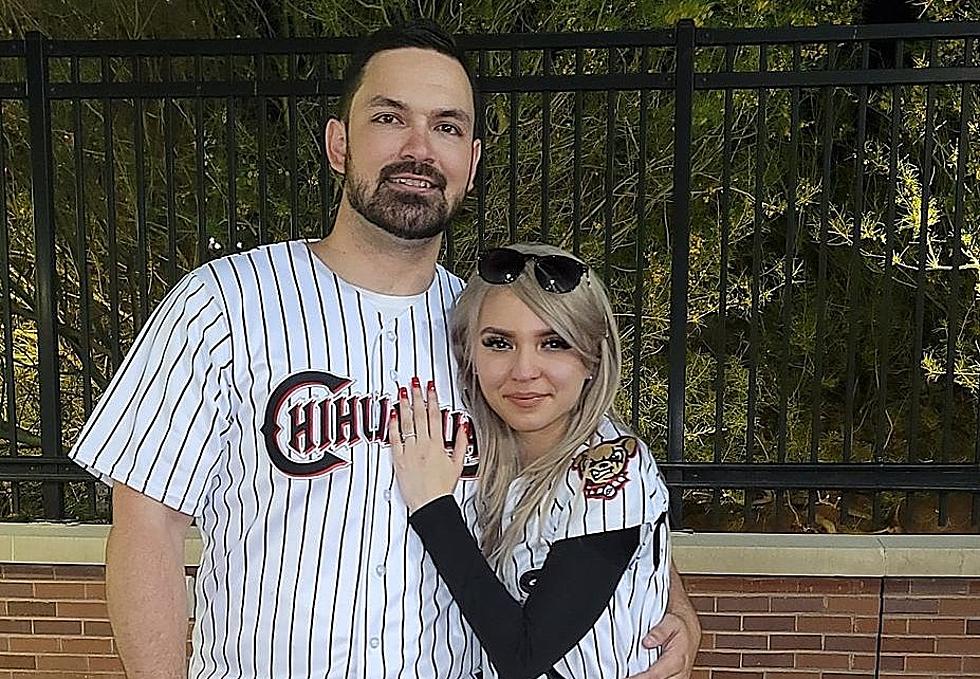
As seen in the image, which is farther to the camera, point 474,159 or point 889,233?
point 889,233

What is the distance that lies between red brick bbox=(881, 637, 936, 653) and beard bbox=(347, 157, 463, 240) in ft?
8.65

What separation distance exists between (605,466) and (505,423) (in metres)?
0.20

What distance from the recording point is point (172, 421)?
168 centimetres

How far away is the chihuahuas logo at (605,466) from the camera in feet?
5.93

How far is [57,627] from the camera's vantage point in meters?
3.70

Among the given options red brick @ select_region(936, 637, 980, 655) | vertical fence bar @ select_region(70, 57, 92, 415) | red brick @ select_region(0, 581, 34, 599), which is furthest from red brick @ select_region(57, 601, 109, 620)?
red brick @ select_region(936, 637, 980, 655)

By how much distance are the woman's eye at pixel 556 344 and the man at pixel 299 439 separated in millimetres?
230

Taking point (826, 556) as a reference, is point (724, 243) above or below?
above

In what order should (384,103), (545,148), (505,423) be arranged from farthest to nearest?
(545,148), (505,423), (384,103)

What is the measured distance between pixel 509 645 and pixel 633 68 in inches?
142

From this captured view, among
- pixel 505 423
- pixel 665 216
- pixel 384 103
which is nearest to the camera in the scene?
pixel 384 103

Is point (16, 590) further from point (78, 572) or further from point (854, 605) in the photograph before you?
point (854, 605)

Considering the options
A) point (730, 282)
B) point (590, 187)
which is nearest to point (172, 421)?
point (590, 187)

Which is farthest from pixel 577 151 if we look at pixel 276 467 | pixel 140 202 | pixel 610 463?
pixel 276 467
